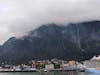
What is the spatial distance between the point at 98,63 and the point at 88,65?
38.9 feet

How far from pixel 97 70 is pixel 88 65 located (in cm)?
2492

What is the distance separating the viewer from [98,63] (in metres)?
171

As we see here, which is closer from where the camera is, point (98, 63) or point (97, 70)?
point (97, 70)

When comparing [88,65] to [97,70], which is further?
[88,65]

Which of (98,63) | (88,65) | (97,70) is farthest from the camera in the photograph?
(88,65)

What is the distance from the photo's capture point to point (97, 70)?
6191 inches

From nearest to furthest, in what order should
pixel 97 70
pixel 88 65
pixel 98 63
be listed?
pixel 97 70 < pixel 98 63 < pixel 88 65

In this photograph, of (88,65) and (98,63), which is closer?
(98,63)

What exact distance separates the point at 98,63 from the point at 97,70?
14.3 m

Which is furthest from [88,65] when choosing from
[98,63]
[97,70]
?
[97,70]

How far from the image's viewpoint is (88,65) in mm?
182125

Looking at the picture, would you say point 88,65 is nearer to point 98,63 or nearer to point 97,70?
point 98,63
